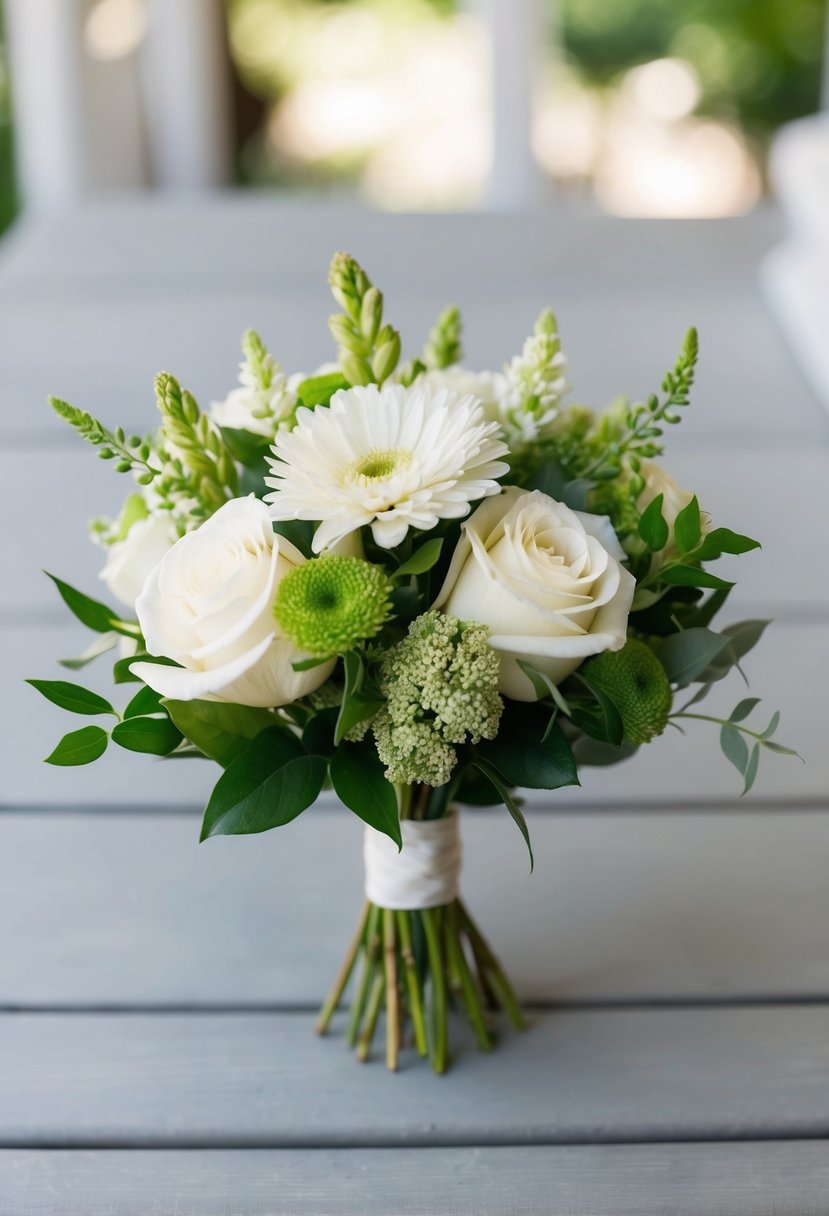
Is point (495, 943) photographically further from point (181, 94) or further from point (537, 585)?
point (181, 94)

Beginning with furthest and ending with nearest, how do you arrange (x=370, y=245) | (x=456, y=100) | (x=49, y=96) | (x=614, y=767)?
(x=456, y=100) < (x=49, y=96) < (x=370, y=245) < (x=614, y=767)

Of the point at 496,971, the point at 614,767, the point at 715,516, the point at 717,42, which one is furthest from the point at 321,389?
the point at 717,42

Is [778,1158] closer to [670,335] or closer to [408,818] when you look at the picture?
[408,818]

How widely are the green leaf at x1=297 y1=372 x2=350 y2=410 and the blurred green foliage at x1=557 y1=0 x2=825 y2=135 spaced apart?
4507 mm

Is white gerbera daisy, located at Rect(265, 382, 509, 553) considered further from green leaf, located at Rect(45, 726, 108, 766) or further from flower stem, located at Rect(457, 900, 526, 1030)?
flower stem, located at Rect(457, 900, 526, 1030)

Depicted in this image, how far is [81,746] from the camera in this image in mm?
623

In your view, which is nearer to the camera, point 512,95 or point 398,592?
point 398,592

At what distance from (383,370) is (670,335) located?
1.05m

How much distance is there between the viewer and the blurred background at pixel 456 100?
15.0 feet

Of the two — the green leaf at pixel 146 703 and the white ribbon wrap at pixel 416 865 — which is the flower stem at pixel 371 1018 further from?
the green leaf at pixel 146 703

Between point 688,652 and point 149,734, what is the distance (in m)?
0.27

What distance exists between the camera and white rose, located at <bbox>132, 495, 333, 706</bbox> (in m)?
0.55

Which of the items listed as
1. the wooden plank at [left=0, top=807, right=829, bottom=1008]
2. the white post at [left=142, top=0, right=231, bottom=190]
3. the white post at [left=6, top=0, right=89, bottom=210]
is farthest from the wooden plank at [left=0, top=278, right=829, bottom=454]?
the white post at [left=142, top=0, right=231, bottom=190]

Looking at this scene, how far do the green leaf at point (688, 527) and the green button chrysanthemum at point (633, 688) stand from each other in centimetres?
6
